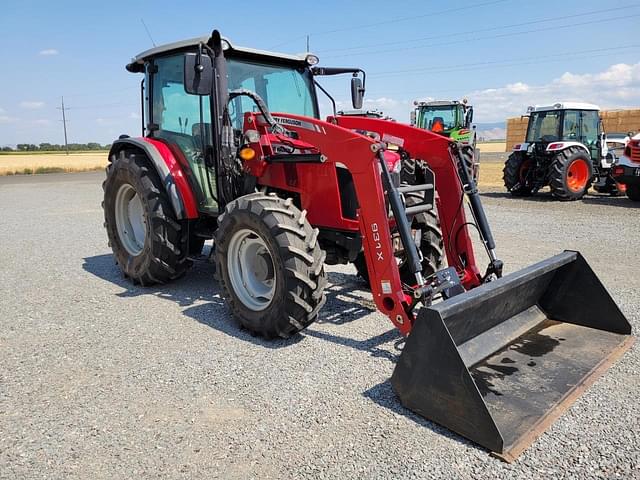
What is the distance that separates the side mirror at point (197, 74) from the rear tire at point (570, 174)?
35.0ft

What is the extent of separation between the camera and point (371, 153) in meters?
3.68

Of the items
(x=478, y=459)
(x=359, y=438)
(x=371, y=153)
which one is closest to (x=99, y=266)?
(x=371, y=153)

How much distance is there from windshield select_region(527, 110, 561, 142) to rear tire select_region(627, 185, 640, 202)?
6.98ft

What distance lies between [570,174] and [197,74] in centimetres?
1165

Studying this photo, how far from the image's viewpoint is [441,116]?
17328 mm

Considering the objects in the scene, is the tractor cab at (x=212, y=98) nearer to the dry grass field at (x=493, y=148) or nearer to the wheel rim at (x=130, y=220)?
the wheel rim at (x=130, y=220)

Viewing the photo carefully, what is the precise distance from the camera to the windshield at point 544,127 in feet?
44.4

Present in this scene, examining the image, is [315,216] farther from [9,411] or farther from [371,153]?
[9,411]

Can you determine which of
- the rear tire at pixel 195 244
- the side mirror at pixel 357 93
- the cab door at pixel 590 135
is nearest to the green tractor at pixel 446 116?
the cab door at pixel 590 135

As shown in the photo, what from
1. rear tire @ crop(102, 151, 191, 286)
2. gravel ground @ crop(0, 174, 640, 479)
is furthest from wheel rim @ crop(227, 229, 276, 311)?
rear tire @ crop(102, 151, 191, 286)

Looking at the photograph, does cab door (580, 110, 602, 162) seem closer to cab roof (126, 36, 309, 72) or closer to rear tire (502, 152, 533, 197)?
rear tire (502, 152, 533, 197)

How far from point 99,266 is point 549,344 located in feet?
18.0

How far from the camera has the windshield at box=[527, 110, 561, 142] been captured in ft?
44.4

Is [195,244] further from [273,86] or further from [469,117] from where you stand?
[469,117]
